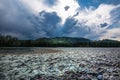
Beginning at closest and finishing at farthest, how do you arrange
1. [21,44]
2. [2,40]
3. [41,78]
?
1. [41,78]
2. [2,40]
3. [21,44]

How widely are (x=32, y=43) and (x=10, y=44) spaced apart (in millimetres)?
29991

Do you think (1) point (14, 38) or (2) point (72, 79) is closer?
(2) point (72, 79)

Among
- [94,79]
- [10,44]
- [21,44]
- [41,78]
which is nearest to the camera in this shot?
[94,79]

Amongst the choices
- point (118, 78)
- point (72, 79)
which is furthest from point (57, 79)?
point (118, 78)

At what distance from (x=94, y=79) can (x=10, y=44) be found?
165 meters

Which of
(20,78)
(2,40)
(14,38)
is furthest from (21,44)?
(20,78)

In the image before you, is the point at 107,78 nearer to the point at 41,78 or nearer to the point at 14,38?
the point at 41,78

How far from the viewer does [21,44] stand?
594ft

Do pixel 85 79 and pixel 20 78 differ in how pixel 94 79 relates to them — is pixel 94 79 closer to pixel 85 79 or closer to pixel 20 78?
pixel 85 79

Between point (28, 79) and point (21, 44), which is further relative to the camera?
Answer: point (21, 44)

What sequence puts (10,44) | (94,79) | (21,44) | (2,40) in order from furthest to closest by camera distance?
(21,44) → (10,44) → (2,40) → (94,79)

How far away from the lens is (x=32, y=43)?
191250mm

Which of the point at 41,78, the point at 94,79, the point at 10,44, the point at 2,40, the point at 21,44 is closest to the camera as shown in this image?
the point at 94,79

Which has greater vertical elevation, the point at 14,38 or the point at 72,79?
the point at 14,38
